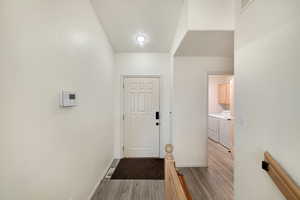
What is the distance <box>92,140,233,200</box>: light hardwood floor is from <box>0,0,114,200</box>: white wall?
15.9 inches

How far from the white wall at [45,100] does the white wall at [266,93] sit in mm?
1786

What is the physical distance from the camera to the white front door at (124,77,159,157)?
12.0 ft

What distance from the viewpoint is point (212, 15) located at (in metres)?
1.96

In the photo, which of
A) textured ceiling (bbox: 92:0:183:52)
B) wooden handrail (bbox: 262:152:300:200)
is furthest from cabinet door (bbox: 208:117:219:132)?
wooden handrail (bbox: 262:152:300:200)

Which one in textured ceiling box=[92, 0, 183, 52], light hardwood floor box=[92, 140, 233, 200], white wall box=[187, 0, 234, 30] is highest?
textured ceiling box=[92, 0, 183, 52]

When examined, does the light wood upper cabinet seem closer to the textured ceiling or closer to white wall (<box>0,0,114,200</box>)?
the textured ceiling

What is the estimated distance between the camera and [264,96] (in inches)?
51.6

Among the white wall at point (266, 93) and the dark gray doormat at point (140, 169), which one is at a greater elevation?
the white wall at point (266, 93)

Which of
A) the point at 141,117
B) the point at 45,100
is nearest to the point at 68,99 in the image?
the point at 45,100

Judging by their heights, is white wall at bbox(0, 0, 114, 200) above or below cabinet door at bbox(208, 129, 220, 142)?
above

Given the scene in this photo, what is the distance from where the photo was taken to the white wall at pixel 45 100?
0.87m

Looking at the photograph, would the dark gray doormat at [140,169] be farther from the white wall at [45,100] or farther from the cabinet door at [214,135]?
the cabinet door at [214,135]

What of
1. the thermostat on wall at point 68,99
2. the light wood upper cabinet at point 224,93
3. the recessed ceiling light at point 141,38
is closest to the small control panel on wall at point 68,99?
the thermostat on wall at point 68,99

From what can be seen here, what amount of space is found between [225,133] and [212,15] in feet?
11.2
